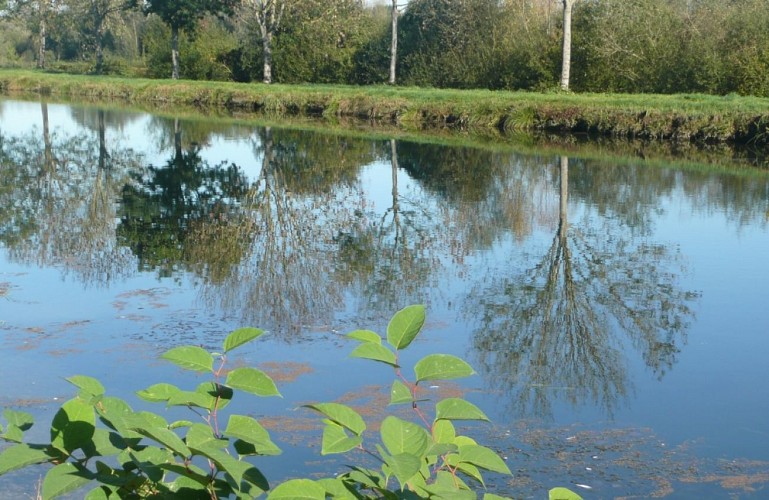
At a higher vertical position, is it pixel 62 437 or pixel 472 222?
pixel 62 437

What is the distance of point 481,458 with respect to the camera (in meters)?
1.62

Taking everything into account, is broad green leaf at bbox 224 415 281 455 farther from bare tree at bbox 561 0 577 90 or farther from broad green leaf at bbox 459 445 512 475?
bare tree at bbox 561 0 577 90

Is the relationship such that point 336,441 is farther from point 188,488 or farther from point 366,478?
point 188,488

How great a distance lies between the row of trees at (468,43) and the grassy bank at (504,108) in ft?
9.21

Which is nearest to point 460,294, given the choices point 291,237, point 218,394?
point 291,237

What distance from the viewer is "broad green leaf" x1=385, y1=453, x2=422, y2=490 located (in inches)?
53.7

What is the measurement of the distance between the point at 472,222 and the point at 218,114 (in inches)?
655

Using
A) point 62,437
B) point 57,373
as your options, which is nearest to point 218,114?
point 57,373

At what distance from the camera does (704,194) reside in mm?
12359

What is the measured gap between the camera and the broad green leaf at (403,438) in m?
1.48

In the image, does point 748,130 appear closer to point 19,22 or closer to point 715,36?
point 715,36

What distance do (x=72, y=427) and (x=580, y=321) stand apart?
539 centimetres

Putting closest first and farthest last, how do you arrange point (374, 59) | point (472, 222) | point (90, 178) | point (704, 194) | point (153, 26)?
point (472, 222)
point (704, 194)
point (90, 178)
point (374, 59)
point (153, 26)

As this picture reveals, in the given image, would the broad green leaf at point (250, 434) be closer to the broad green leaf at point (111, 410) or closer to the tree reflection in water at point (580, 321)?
the broad green leaf at point (111, 410)
